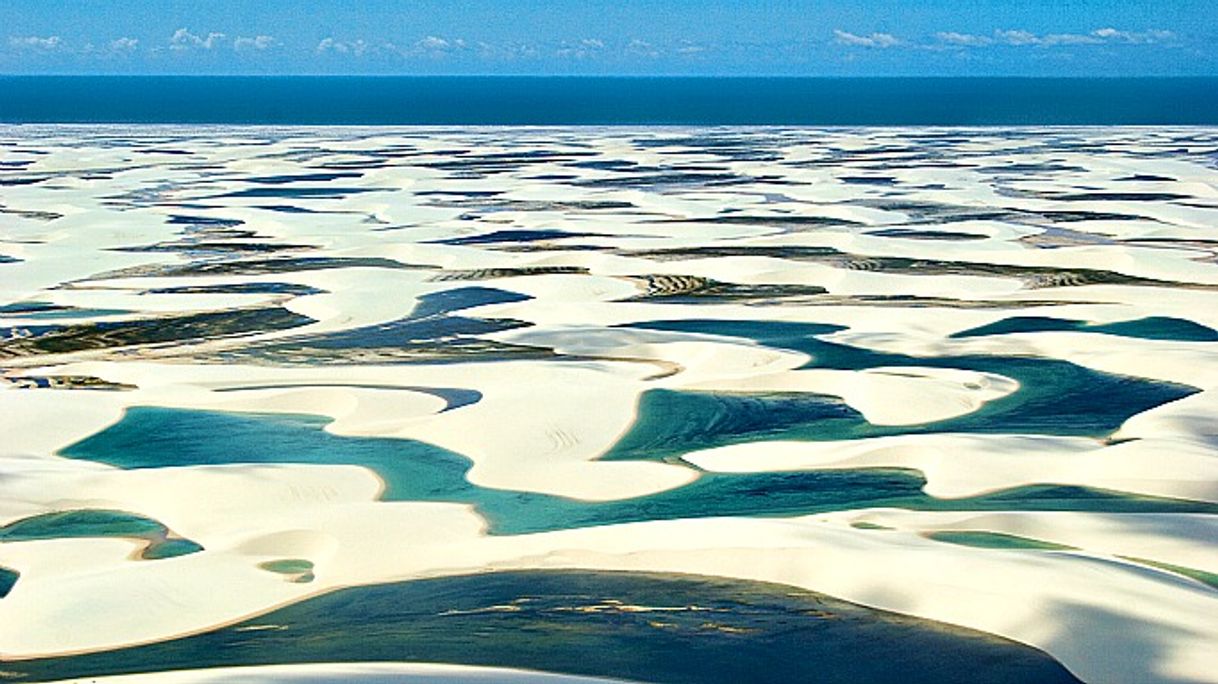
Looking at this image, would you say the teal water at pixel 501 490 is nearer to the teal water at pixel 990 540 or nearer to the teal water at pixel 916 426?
the teal water at pixel 990 540

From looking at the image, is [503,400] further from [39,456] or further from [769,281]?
[769,281]

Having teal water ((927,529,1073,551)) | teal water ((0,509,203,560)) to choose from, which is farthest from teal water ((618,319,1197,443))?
teal water ((0,509,203,560))

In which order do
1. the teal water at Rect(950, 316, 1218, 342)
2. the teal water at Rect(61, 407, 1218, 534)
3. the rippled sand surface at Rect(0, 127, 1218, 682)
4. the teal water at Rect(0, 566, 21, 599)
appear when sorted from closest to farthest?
1. the rippled sand surface at Rect(0, 127, 1218, 682)
2. the teal water at Rect(0, 566, 21, 599)
3. the teal water at Rect(61, 407, 1218, 534)
4. the teal water at Rect(950, 316, 1218, 342)

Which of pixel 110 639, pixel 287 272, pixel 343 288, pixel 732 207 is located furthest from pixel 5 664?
pixel 732 207

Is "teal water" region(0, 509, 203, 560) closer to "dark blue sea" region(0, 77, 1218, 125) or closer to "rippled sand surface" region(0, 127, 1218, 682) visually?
"rippled sand surface" region(0, 127, 1218, 682)

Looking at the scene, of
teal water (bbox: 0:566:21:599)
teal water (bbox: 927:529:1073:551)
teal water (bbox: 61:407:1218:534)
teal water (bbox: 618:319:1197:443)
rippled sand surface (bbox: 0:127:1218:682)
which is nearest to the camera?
rippled sand surface (bbox: 0:127:1218:682)

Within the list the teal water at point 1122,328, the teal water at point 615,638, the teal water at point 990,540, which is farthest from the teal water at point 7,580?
the teal water at point 1122,328
